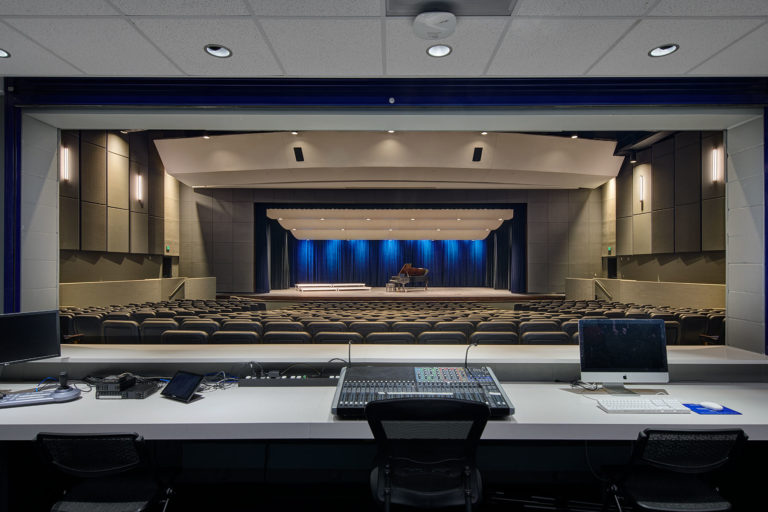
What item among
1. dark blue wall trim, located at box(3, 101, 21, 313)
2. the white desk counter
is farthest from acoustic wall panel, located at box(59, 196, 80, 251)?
the white desk counter

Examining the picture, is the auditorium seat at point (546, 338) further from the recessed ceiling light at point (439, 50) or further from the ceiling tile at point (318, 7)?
the ceiling tile at point (318, 7)

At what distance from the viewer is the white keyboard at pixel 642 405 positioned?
2.03 metres

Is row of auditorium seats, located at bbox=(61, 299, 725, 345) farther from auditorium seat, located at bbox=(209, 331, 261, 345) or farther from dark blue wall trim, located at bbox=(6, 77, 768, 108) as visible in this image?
dark blue wall trim, located at bbox=(6, 77, 768, 108)

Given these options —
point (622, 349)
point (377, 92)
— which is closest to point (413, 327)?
point (377, 92)

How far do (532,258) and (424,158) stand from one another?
6.99 metres

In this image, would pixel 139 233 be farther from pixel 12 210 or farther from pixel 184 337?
pixel 12 210

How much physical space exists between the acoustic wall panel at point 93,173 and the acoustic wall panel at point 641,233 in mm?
14998

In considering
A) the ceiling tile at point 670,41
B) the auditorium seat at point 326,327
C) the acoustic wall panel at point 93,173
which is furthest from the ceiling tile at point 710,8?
the acoustic wall panel at point 93,173

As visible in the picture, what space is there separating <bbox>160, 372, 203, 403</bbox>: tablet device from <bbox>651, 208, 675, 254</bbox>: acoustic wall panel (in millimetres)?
12182

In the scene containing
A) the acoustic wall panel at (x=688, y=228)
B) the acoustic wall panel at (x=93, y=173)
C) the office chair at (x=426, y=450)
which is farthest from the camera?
the acoustic wall panel at (x=93, y=173)

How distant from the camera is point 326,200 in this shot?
49.3 ft

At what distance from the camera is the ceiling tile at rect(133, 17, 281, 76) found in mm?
2496

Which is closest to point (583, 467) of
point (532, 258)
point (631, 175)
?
point (631, 175)

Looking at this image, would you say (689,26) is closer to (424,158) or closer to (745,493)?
(745,493)
